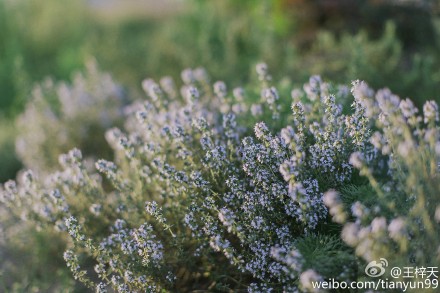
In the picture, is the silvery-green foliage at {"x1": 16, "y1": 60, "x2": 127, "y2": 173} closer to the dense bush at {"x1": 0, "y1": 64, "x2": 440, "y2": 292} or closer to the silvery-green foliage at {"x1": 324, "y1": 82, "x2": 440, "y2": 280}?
the dense bush at {"x1": 0, "y1": 64, "x2": 440, "y2": 292}

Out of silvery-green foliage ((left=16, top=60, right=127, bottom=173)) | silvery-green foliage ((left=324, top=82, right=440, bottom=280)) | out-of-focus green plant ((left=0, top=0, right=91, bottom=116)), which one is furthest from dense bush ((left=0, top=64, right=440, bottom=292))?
out-of-focus green plant ((left=0, top=0, right=91, bottom=116))

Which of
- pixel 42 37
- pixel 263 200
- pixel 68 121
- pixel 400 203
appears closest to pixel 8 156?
pixel 68 121

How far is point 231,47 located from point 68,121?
1.77m

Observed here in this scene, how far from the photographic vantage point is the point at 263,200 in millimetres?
2322

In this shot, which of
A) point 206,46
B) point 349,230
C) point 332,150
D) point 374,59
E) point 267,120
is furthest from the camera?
point 206,46

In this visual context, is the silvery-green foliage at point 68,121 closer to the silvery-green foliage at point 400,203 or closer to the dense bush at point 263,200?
the dense bush at point 263,200

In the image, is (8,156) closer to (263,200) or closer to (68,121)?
(68,121)

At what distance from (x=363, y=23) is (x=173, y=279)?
167 inches

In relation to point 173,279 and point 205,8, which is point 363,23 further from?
point 173,279

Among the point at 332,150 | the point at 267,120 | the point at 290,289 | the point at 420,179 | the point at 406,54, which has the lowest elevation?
the point at 290,289

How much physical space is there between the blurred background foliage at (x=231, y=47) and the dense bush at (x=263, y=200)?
655 millimetres

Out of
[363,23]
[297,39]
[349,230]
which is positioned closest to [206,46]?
[297,39]

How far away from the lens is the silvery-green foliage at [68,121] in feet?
14.1

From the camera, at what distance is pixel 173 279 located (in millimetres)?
2469
